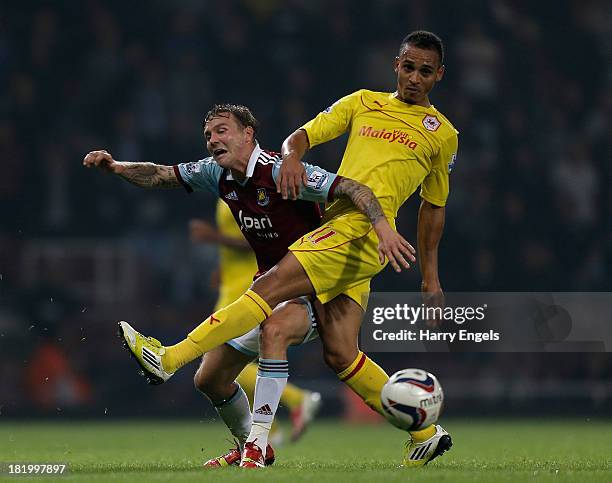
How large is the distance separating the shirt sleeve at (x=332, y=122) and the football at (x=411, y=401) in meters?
1.33

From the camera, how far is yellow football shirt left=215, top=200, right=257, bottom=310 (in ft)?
30.3

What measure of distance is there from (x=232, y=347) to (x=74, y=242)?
688cm

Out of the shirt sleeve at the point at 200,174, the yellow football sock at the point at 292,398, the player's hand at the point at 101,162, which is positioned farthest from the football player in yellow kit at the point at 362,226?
the yellow football sock at the point at 292,398

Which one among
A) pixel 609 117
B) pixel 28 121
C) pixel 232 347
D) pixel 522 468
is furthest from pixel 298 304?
pixel 609 117

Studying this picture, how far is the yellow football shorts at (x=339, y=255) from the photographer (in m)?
6.01

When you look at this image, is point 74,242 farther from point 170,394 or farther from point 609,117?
point 609,117

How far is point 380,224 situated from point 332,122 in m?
0.83

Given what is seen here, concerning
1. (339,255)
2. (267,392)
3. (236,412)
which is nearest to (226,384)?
(236,412)

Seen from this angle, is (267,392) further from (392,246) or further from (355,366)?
(392,246)

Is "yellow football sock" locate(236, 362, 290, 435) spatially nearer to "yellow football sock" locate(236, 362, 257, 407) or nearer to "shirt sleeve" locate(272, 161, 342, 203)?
"yellow football sock" locate(236, 362, 257, 407)

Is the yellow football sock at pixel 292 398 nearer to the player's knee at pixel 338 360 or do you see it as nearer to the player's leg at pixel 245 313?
the player's knee at pixel 338 360

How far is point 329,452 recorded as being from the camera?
811cm

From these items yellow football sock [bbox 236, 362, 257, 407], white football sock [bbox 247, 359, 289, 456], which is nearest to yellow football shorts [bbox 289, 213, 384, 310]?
white football sock [bbox 247, 359, 289, 456]

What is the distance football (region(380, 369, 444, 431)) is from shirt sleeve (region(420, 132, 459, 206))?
1139 mm
